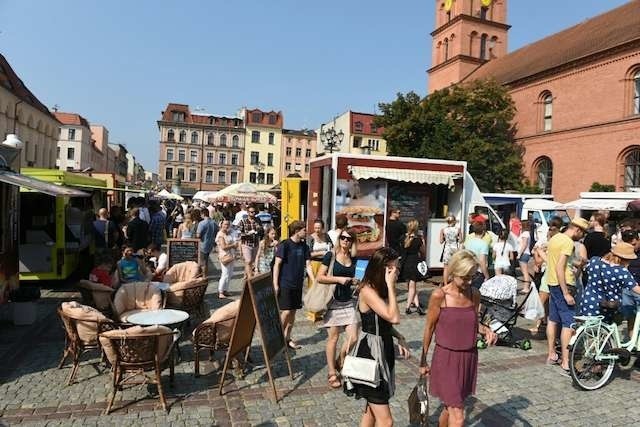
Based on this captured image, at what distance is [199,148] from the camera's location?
84.4 m

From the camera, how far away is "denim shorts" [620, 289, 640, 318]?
6323mm

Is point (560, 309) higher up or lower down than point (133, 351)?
higher up

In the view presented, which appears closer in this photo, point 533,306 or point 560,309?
point 560,309

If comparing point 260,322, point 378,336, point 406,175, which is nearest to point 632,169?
point 406,175

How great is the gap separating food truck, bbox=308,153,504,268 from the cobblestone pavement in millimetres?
5547

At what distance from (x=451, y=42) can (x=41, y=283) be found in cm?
4900

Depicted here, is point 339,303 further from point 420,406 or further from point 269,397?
point 420,406

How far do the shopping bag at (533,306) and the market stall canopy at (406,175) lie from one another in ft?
16.5

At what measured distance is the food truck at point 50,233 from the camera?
10320 mm

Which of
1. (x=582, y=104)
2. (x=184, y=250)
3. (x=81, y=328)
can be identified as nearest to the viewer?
(x=81, y=328)

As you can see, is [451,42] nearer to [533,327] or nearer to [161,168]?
[533,327]

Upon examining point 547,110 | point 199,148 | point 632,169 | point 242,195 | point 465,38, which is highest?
point 465,38

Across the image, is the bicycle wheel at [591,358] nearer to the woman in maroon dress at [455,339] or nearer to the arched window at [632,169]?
the woman in maroon dress at [455,339]

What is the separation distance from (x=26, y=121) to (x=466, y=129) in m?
39.5
